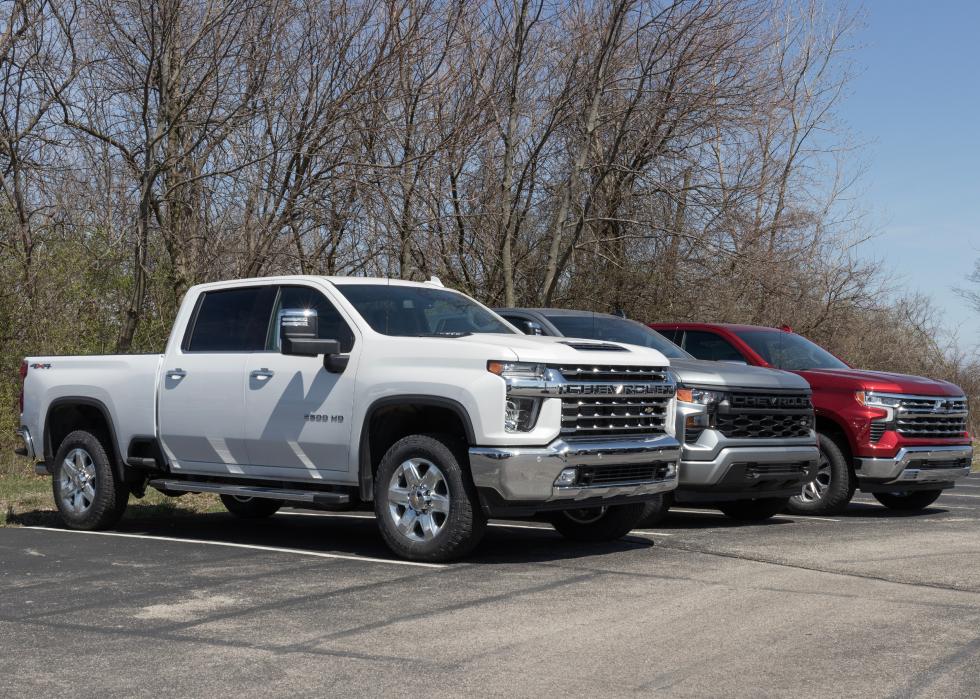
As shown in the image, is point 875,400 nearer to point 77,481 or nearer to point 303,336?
point 303,336

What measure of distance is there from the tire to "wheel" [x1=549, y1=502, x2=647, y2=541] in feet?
9.85

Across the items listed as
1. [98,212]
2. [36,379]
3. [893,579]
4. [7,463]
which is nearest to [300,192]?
[98,212]

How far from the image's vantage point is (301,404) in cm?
958

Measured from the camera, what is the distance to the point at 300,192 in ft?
55.3

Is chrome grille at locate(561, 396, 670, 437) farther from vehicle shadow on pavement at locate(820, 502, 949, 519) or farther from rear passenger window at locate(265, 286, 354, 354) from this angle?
vehicle shadow on pavement at locate(820, 502, 949, 519)

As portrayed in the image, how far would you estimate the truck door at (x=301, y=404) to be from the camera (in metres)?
9.37

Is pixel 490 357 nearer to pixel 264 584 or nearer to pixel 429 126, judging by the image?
pixel 264 584

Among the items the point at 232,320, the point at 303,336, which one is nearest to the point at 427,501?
the point at 303,336

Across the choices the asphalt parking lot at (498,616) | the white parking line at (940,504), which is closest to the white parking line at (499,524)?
the asphalt parking lot at (498,616)

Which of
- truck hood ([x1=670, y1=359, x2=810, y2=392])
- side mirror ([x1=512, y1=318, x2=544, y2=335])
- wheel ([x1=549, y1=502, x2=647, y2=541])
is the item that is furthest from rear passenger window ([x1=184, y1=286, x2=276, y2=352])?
truck hood ([x1=670, y1=359, x2=810, y2=392])

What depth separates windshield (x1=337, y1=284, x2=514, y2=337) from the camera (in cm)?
970

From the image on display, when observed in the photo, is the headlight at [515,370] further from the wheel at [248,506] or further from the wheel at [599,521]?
the wheel at [248,506]

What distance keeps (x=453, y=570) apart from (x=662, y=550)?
1.84 meters

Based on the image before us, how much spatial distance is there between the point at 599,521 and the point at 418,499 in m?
1.87
